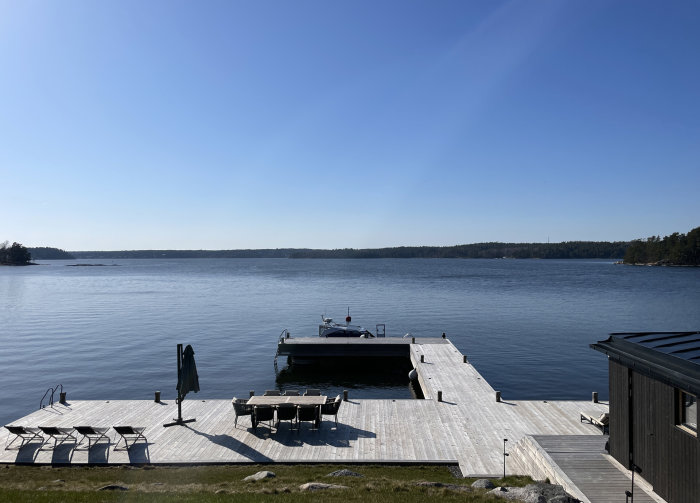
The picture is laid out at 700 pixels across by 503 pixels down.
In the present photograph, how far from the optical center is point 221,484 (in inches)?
395

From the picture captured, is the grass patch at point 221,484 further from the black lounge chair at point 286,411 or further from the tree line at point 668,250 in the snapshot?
the tree line at point 668,250

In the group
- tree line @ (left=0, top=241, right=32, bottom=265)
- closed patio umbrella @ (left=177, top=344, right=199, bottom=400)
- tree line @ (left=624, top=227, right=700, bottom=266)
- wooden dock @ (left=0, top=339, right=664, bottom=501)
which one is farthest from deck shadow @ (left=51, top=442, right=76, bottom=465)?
tree line @ (left=0, top=241, right=32, bottom=265)

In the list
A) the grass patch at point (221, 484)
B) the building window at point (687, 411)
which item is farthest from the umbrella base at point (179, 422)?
the building window at point (687, 411)

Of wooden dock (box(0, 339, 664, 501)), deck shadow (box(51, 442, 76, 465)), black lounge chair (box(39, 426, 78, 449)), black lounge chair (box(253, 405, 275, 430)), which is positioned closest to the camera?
→ deck shadow (box(51, 442, 76, 465))

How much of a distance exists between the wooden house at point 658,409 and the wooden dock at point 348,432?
1943 mm

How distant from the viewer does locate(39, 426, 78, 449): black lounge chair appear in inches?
493

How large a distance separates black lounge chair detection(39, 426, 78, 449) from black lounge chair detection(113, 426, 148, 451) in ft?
3.95

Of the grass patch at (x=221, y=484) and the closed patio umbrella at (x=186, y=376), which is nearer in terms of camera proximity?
the grass patch at (x=221, y=484)

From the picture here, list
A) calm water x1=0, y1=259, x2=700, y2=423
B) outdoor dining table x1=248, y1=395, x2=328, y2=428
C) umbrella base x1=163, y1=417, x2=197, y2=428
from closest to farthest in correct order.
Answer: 1. outdoor dining table x1=248, y1=395, x2=328, y2=428
2. umbrella base x1=163, y1=417, x2=197, y2=428
3. calm water x1=0, y1=259, x2=700, y2=423

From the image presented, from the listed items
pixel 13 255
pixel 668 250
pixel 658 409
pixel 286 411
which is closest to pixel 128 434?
pixel 286 411

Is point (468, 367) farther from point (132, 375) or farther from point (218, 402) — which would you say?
point (132, 375)

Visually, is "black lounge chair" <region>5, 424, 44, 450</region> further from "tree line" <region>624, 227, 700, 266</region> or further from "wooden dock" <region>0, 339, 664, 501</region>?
"tree line" <region>624, 227, 700, 266</region>

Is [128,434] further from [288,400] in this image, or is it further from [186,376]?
[288,400]

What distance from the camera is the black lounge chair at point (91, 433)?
1262cm
